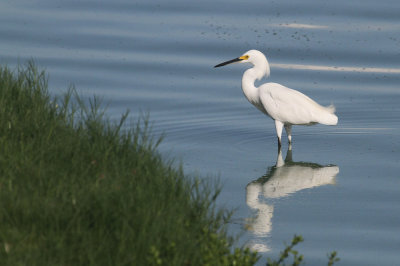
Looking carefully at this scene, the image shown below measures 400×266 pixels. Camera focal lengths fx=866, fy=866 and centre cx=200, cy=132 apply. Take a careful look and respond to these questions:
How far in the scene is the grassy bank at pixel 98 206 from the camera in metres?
4.67

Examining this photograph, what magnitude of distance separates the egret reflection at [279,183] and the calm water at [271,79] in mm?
19

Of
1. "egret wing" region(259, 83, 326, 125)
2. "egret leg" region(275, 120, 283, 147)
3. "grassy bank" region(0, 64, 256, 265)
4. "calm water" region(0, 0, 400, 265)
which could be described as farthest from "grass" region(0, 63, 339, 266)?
"egret wing" region(259, 83, 326, 125)

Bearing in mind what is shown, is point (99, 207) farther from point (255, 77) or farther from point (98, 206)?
point (255, 77)

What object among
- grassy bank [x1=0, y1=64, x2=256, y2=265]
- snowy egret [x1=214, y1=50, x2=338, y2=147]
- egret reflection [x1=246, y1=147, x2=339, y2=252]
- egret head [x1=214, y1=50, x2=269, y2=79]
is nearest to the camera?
grassy bank [x1=0, y1=64, x2=256, y2=265]

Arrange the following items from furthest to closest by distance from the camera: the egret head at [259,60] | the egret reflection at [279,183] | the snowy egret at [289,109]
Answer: the egret head at [259,60]
the snowy egret at [289,109]
the egret reflection at [279,183]

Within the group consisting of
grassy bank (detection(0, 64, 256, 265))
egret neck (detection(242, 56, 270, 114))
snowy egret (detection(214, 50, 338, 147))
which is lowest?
grassy bank (detection(0, 64, 256, 265))

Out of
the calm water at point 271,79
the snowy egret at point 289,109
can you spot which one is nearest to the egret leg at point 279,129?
the snowy egret at point 289,109

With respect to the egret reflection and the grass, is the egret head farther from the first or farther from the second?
the grass

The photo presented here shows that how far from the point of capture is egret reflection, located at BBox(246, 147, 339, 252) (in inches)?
276

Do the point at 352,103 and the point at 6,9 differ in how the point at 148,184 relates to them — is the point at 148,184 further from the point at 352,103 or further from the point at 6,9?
the point at 6,9

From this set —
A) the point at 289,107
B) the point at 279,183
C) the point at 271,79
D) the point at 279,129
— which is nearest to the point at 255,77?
the point at 289,107

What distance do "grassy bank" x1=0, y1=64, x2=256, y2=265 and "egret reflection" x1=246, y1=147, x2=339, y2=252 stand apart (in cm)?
129

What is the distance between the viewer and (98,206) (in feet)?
Answer: 16.5

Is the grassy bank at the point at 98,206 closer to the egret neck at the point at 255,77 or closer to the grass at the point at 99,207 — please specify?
the grass at the point at 99,207
